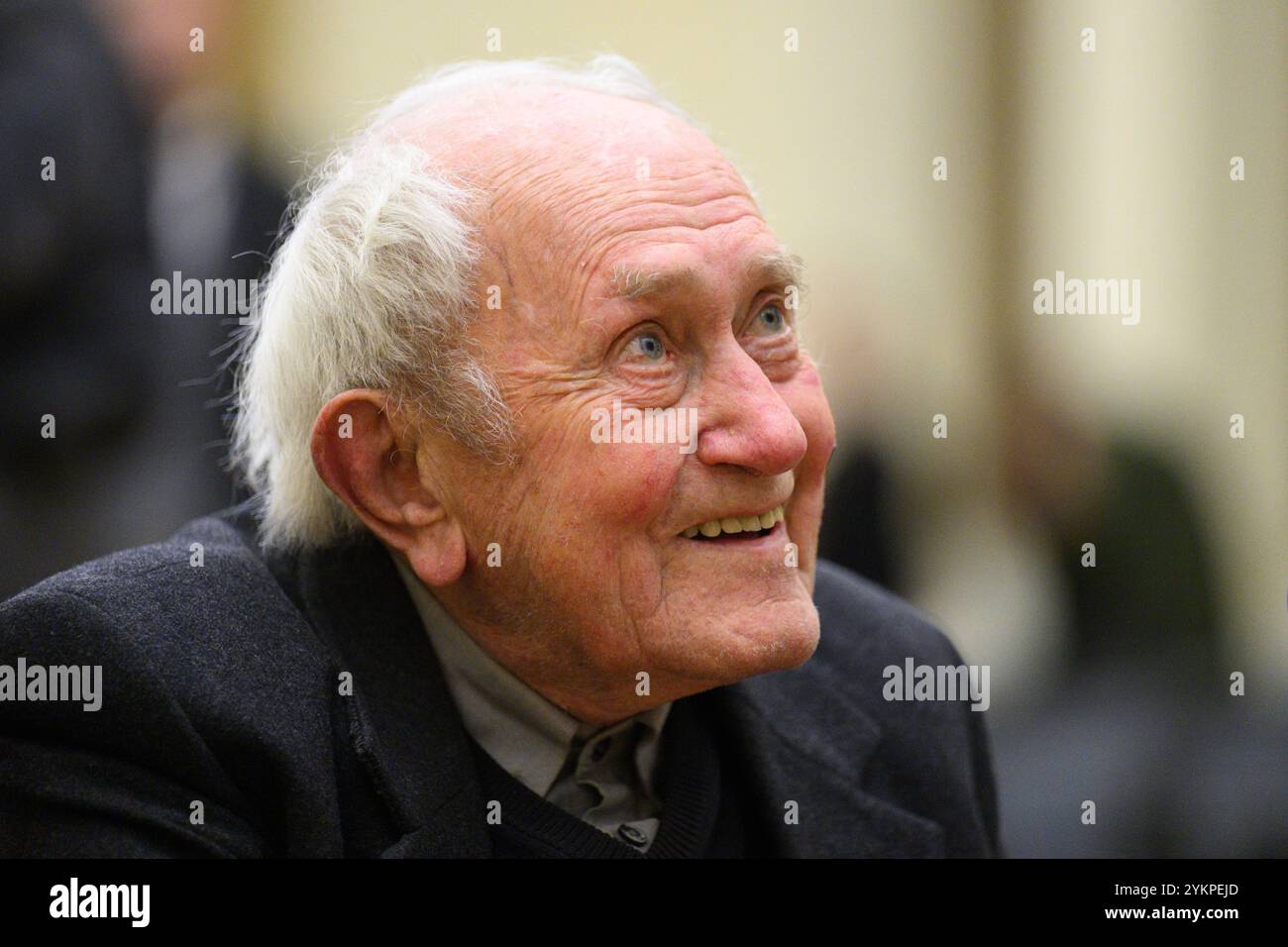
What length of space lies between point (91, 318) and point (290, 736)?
6.30ft

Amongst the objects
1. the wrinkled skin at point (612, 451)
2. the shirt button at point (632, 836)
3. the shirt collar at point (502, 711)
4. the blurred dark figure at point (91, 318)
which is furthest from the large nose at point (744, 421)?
the blurred dark figure at point (91, 318)

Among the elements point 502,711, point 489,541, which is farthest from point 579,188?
point 502,711

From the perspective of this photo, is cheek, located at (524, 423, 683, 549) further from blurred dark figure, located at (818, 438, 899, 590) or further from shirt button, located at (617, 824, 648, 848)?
blurred dark figure, located at (818, 438, 899, 590)

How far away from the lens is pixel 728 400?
2475 millimetres

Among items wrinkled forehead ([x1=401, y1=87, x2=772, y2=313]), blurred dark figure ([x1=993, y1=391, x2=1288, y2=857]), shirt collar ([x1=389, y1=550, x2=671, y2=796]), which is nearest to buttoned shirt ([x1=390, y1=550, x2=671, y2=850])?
shirt collar ([x1=389, y1=550, x2=671, y2=796])

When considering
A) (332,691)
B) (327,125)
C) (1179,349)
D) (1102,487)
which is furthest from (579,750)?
(1179,349)

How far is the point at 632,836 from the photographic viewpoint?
2.62m

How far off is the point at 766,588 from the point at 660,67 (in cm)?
475

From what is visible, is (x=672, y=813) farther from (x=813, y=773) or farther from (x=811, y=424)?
(x=811, y=424)

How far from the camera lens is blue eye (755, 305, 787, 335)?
2.62 metres

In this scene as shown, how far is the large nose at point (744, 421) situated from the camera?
243 cm

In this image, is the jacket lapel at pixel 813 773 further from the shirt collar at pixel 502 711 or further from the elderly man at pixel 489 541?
the shirt collar at pixel 502 711

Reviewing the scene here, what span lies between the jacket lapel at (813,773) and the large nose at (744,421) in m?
0.63
